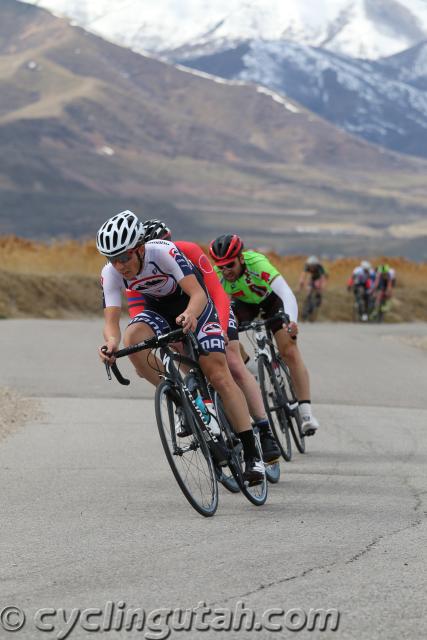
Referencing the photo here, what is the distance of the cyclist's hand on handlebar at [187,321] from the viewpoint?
744cm

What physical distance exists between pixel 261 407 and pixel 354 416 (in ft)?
16.0

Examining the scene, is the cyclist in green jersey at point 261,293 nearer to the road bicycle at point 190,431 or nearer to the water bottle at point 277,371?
the water bottle at point 277,371

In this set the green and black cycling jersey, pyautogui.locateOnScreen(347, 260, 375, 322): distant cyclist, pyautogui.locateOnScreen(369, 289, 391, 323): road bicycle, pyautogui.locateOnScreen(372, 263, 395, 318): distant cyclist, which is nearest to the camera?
the green and black cycling jersey

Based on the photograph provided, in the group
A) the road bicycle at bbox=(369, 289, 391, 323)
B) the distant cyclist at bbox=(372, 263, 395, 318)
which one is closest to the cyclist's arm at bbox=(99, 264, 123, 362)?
the distant cyclist at bbox=(372, 263, 395, 318)

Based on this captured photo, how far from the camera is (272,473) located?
8820 millimetres

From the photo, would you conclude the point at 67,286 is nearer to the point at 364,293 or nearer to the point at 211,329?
the point at 364,293

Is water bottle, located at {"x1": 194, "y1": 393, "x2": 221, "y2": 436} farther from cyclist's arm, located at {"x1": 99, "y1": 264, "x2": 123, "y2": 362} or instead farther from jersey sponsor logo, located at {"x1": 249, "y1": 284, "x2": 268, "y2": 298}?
jersey sponsor logo, located at {"x1": 249, "y1": 284, "x2": 268, "y2": 298}

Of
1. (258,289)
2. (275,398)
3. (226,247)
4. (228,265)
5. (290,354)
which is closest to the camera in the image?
(226,247)

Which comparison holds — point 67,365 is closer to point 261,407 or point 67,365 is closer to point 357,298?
point 261,407

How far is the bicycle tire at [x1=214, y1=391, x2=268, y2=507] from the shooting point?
Result: 7.75 metres

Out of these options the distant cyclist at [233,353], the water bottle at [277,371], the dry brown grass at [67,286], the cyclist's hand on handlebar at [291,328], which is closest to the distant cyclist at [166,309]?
the distant cyclist at [233,353]

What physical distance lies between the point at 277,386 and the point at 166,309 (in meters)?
2.62

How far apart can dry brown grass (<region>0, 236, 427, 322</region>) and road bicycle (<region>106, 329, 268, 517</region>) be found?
21.9m

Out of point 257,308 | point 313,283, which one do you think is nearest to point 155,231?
point 257,308
